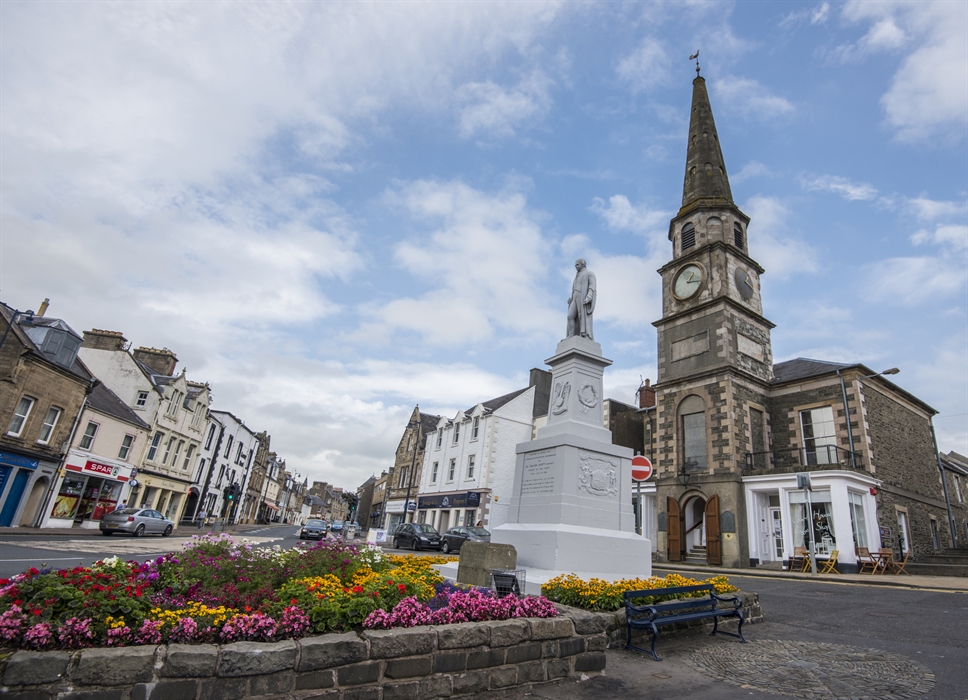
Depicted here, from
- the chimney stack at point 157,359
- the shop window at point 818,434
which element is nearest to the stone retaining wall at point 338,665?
the shop window at point 818,434

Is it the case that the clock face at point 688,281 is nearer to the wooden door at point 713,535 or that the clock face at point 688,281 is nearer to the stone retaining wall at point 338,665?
the wooden door at point 713,535

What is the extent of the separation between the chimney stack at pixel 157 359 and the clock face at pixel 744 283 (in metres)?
37.0

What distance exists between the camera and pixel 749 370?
1026 inches

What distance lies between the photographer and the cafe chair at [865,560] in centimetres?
1873

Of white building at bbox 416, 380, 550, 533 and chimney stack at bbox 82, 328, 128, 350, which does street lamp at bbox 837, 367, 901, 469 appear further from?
chimney stack at bbox 82, 328, 128, 350

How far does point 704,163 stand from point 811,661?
32089mm

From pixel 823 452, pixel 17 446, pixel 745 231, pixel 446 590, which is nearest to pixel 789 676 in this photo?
pixel 446 590

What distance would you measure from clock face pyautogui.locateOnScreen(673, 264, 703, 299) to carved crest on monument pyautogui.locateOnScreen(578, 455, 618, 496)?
2090cm

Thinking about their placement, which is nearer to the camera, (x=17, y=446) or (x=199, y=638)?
(x=199, y=638)

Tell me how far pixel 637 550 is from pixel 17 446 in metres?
25.6

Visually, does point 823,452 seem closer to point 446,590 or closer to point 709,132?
point 709,132

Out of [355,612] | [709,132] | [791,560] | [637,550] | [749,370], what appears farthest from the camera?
[709,132]

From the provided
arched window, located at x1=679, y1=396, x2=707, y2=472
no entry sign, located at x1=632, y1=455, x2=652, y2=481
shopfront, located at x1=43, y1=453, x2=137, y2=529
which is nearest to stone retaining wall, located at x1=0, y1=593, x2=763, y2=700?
no entry sign, located at x1=632, y1=455, x2=652, y2=481

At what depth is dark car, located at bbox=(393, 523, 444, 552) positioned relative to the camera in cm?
2647
